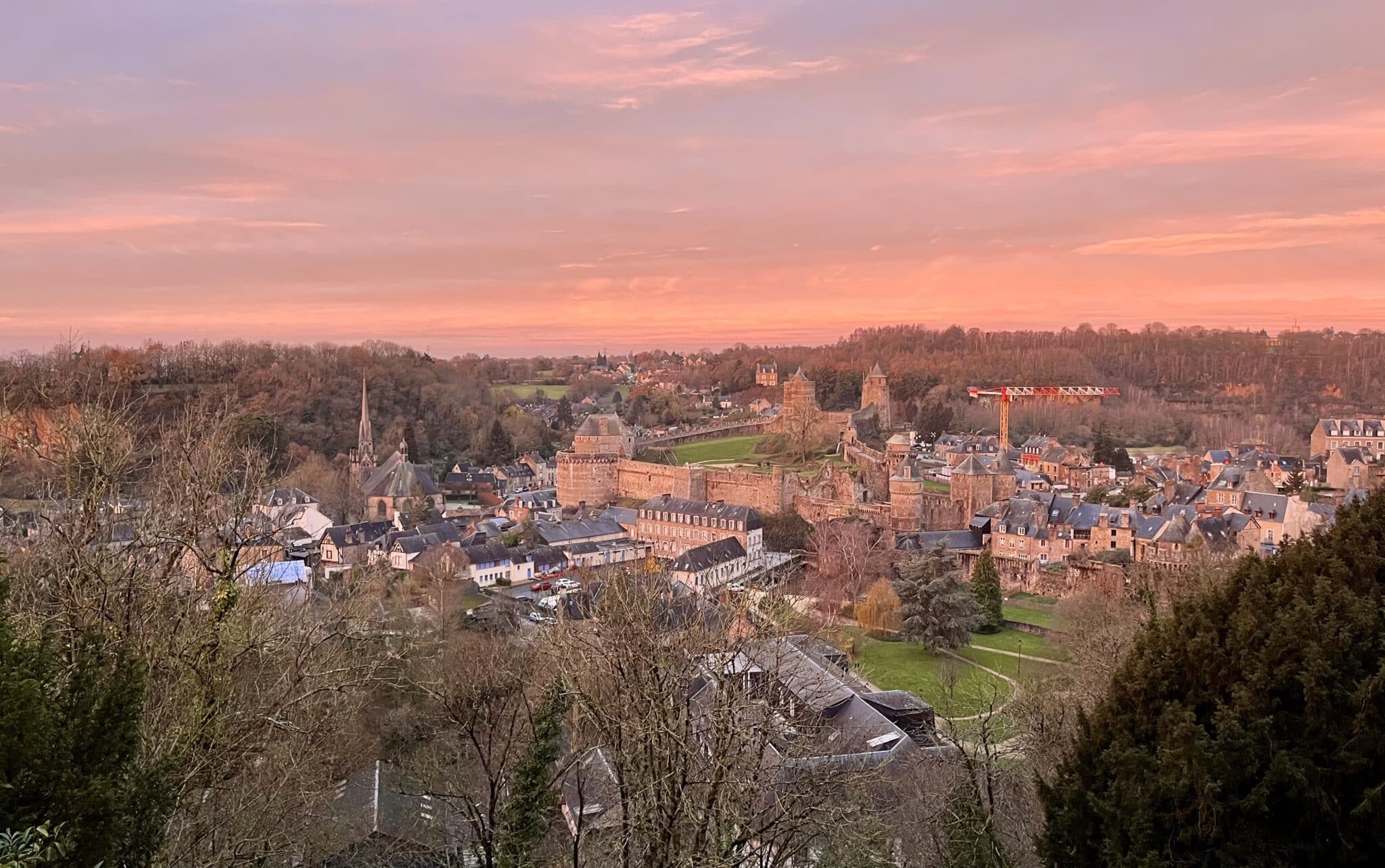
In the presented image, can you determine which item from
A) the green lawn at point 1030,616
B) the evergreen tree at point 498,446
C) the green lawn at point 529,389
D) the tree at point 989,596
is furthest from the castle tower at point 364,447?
the green lawn at point 1030,616

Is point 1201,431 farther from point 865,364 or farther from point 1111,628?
point 1111,628

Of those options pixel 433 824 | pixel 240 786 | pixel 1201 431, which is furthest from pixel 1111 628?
pixel 1201 431

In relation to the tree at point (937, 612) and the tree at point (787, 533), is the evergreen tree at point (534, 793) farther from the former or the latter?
the tree at point (787, 533)

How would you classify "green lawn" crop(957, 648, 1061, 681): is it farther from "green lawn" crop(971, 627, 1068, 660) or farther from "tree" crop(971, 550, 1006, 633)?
"tree" crop(971, 550, 1006, 633)

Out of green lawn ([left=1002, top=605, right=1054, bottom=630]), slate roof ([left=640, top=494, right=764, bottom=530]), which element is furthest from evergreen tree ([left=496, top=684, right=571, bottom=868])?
slate roof ([left=640, top=494, right=764, bottom=530])

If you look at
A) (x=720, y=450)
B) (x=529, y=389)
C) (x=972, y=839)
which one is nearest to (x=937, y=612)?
(x=972, y=839)

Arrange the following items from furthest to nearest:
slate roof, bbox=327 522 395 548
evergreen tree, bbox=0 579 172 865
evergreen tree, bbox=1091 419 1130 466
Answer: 1. evergreen tree, bbox=1091 419 1130 466
2. slate roof, bbox=327 522 395 548
3. evergreen tree, bbox=0 579 172 865
